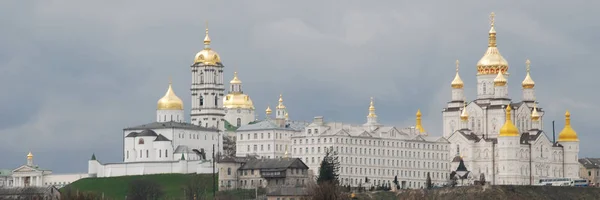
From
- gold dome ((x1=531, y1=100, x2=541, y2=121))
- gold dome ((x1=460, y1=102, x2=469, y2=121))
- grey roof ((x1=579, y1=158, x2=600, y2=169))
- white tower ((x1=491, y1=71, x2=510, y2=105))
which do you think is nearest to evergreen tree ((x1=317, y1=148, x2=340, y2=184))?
gold dome ((x1=460, y1=102, x2=469, y2=121))

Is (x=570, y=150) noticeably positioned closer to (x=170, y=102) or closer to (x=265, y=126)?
(x=265, y=126)

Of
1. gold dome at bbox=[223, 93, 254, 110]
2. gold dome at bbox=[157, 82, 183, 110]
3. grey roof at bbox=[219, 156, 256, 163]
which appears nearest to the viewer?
grey roof at bbox=[219, 156, 256, 163]

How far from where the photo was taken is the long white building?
150625 mm

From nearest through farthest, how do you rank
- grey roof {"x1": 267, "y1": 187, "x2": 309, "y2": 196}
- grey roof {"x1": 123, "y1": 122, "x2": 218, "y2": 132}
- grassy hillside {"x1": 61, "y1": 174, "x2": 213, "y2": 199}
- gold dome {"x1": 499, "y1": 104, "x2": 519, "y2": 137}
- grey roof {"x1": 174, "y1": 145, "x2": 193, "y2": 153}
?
grey roof {"x1": 267, "y1": 187, "x2": 309, "y2": 196}
grassy hillside {"x1": 61, "y1": 174, "x2": 213, "y2": 199}
gold dome {"x1": 499, "y1": 104, "x2": 519, "y2": 137}
grey roof {"x1": 174, "y1": 145, "x2": 193, "y2": 153}
grey roof {"x1": 123, "y1": 122, "x2": 218, "y2": 132}

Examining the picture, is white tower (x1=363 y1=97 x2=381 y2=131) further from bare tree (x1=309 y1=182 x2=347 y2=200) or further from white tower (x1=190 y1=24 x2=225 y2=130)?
bare tree (x1=309 y1=182 x2=347 y2=200)

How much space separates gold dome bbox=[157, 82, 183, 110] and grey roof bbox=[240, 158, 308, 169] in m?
17.8

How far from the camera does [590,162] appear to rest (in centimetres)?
16812

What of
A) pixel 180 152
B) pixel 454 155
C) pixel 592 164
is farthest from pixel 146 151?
pixel 592 164

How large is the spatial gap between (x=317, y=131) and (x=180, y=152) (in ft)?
44.4

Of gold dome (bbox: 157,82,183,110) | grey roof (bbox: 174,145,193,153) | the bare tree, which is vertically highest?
gold dome (bbox: 157,82,183,110)

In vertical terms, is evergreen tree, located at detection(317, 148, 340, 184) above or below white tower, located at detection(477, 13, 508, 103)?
below

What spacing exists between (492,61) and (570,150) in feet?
34.6

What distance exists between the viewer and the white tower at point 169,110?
164375 millimetres

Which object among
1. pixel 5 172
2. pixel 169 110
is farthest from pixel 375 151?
pixel 5 172
